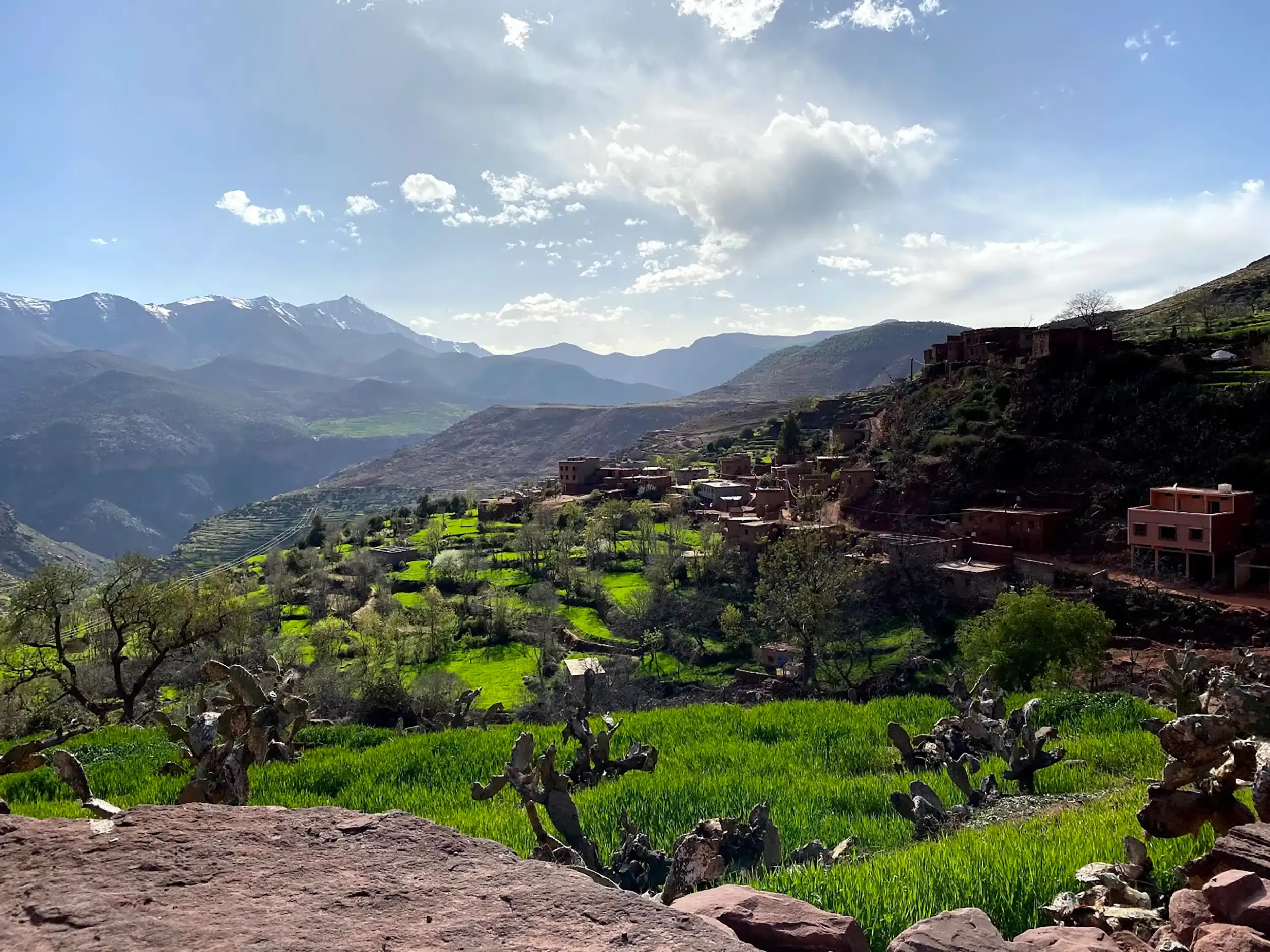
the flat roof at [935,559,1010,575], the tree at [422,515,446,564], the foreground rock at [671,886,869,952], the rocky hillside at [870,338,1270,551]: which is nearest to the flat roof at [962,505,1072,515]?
the rocky hillside at [870,338,1270,551]

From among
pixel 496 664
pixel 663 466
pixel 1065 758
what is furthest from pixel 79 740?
pixel 663 466

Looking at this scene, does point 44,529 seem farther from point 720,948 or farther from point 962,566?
point 720,948

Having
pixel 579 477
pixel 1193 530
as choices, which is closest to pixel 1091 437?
pixel 1193 530

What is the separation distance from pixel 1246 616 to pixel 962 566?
38.1 feet

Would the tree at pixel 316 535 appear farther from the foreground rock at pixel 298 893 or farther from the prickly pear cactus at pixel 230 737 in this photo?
the foreground rock at pixel 298 893

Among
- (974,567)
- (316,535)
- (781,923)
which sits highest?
(781,923)

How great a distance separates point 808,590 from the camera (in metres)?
30.7

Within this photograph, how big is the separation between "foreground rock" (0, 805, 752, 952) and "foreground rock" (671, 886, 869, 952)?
44 centimetres

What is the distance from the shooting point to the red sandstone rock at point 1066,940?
2.92 meters

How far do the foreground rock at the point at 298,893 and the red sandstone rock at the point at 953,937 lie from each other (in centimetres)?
77

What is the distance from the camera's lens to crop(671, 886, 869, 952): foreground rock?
116 inches

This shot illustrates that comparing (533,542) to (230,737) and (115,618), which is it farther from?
Result: (230,737)

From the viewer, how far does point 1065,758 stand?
28.6 ft

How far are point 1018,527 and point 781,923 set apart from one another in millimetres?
42519
